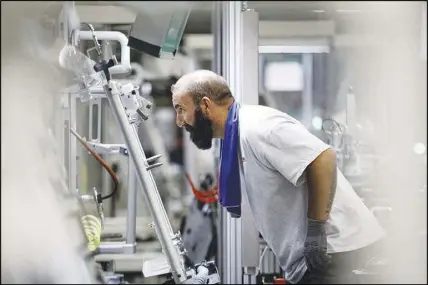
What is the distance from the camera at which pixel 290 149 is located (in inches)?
61.6

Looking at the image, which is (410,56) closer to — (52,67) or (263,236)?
(263,236)

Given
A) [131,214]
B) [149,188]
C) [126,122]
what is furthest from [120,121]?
[131,214]

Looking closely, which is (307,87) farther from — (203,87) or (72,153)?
(72,153)

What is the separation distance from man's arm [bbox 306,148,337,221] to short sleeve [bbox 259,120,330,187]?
22 millimetres

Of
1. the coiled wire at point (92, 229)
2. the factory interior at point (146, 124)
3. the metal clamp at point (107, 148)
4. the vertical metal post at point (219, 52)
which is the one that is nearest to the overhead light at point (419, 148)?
the factory interior at point (146, 124)

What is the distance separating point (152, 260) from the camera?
1.75m

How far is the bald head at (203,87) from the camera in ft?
5.43

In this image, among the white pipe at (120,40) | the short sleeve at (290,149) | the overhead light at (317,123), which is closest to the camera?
the short sleeve at (290,149)

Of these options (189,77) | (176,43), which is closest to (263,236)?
(189,77)

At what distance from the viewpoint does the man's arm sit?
1573 millimetres

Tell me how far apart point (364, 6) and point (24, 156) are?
1.06 m

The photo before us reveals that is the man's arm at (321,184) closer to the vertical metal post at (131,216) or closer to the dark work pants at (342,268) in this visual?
the dark work pants at (342,268)

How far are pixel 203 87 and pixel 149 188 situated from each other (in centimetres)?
33

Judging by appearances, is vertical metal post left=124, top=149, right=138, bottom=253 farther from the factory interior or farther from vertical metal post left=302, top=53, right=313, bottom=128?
vertical metal post left=302, top=53, right=313, bottom=128
